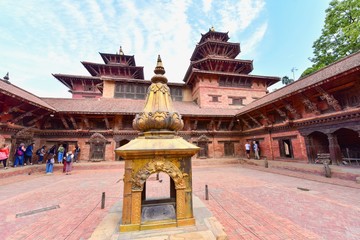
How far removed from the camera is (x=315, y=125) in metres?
9.87

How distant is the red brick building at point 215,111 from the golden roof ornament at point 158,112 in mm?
9409

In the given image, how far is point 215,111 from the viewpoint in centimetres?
1712

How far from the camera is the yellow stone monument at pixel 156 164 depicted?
8.34 feet

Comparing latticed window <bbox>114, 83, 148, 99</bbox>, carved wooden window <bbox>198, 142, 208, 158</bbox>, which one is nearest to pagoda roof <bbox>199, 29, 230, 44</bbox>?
latticed window <bbox>114, 83, 148, 99</bbox>

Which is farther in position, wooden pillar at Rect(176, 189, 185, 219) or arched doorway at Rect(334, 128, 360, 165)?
arched doorway at Rect(334, 128, 360, 165)

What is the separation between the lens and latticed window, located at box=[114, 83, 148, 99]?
19.0 m

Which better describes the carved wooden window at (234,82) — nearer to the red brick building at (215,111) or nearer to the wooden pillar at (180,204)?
the red brick building at (215,111)

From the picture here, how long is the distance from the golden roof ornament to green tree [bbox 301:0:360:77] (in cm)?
2078

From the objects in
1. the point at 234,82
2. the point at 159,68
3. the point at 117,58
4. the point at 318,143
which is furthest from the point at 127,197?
the point at 117,58

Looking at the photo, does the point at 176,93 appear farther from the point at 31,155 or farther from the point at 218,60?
the point at 31,155

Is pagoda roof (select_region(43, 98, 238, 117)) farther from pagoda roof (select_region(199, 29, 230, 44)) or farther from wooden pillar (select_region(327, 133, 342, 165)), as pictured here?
pagoda roof (select_region(199, 29, 230, 44))

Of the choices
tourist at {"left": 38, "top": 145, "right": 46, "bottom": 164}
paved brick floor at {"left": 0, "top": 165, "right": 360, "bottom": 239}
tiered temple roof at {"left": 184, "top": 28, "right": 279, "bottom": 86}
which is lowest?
paved brick floor at {"left": 0, "top": 165, "right": 360, "bottom": 239}

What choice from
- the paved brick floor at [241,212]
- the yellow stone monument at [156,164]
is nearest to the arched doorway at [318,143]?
the paved brick floor at [241,212]

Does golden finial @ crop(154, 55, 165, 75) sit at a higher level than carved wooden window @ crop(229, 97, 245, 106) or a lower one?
lower
